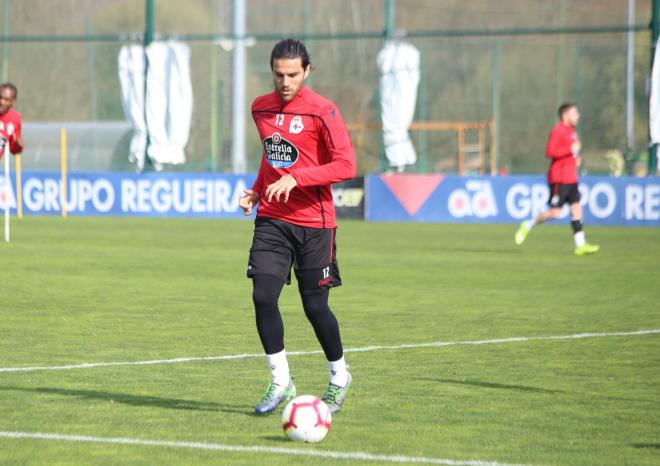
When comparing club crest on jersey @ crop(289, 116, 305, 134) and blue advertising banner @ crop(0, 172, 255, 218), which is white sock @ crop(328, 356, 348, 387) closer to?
club crest on jersey @ crop(289, 116, 305, 134)

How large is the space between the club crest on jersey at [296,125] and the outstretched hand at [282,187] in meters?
0.36

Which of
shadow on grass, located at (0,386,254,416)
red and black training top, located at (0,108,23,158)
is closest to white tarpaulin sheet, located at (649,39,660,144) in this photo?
red and black training top, located at (0,108,23,158)

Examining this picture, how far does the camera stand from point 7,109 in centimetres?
2058

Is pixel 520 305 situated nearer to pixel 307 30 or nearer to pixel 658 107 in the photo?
pixel 658 107

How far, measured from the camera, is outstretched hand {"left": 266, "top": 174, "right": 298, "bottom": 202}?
761 centimetres

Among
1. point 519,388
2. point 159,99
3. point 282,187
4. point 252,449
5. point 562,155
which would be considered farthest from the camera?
point 159,99

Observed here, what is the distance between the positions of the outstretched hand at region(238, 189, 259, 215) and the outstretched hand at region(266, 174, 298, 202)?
360 millimetres

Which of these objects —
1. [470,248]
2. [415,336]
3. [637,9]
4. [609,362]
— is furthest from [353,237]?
[637,9]

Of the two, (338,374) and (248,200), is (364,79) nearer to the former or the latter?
(248,200)

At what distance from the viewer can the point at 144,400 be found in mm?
8305

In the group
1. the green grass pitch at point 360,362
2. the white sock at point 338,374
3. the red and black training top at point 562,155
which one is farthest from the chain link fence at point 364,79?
the white sock at point 338,374

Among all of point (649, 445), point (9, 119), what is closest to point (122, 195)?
point (9, 119)

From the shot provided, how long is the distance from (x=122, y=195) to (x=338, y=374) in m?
24.6

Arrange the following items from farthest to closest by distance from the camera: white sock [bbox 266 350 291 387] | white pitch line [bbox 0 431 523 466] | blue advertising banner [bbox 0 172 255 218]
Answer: blue advertising banner [bbox 0 172 255 218], white sock [bbox 266 350 291 387], white pitch line [bbox 0 431 523 466]
